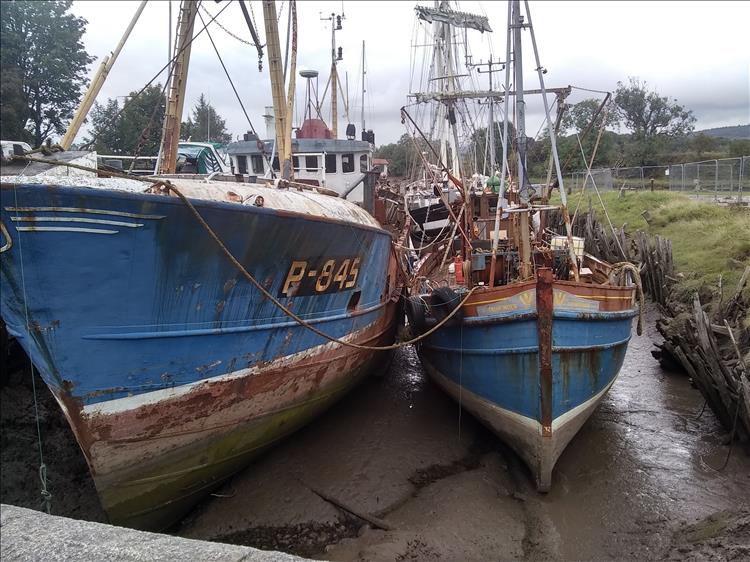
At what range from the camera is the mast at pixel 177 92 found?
732cm

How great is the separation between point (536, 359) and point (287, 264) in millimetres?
3125

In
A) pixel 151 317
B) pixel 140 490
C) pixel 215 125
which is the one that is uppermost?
pixel 215 125

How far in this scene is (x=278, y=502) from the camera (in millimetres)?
6184

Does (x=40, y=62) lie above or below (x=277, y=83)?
above

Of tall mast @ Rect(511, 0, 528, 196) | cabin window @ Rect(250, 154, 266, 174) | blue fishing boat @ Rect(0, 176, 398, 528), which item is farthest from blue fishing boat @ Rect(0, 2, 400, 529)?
cabin window @ Rect(250, 154, 266, 174)

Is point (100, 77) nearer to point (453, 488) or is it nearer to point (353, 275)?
point (353, 275)

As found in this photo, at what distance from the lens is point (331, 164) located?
11.1 m

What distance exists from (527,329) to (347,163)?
6414 millimetres

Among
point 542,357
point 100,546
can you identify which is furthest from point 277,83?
point 100,546

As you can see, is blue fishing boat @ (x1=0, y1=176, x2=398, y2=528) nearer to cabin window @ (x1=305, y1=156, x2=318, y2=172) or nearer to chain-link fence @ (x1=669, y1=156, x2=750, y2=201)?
cabin window @ (x1=305, y1=156, x2=318, y2=172)

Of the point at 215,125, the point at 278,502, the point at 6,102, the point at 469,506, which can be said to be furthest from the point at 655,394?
the point at 215,125

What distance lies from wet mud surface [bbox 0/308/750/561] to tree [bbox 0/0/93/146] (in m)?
15.2

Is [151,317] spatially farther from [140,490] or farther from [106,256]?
[140,490]

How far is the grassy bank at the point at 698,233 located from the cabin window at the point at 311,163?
28.0 feet
